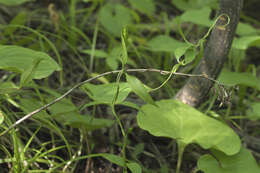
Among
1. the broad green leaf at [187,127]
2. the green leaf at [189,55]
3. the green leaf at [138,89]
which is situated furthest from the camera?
the broad green leaf at [187,127]

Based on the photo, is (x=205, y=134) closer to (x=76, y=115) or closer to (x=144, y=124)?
(x=144, y=124)

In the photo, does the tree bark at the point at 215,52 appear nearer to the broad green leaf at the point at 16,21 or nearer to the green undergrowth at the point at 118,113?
the green undergrowth at the point at 118,113

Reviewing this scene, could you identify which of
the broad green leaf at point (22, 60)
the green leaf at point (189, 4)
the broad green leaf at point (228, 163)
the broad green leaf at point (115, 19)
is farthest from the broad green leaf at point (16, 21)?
the broad green leaf at point (228, 163)


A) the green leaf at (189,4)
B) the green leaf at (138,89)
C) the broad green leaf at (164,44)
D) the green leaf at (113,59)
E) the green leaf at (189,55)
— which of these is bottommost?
the green leaf at (113,59)

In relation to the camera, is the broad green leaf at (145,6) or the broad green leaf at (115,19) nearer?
the broad green leaf at (115,19)

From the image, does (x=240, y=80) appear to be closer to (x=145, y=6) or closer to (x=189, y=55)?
(x=189, y=55)

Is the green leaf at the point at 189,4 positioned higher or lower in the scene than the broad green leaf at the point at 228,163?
higher

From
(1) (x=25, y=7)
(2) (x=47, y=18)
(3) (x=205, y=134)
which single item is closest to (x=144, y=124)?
(3) (x=205, y=134)

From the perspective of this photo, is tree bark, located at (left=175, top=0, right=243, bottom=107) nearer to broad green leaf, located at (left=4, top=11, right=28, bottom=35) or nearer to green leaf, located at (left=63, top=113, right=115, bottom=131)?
green leaf, located at (left=63, top=113, right=115, bottom=131)

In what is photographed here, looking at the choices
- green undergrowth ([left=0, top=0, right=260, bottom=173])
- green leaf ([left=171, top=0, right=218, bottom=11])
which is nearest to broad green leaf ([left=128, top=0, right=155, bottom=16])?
green undergrowth ([left=0, top=0, right=260, bottom=173])
